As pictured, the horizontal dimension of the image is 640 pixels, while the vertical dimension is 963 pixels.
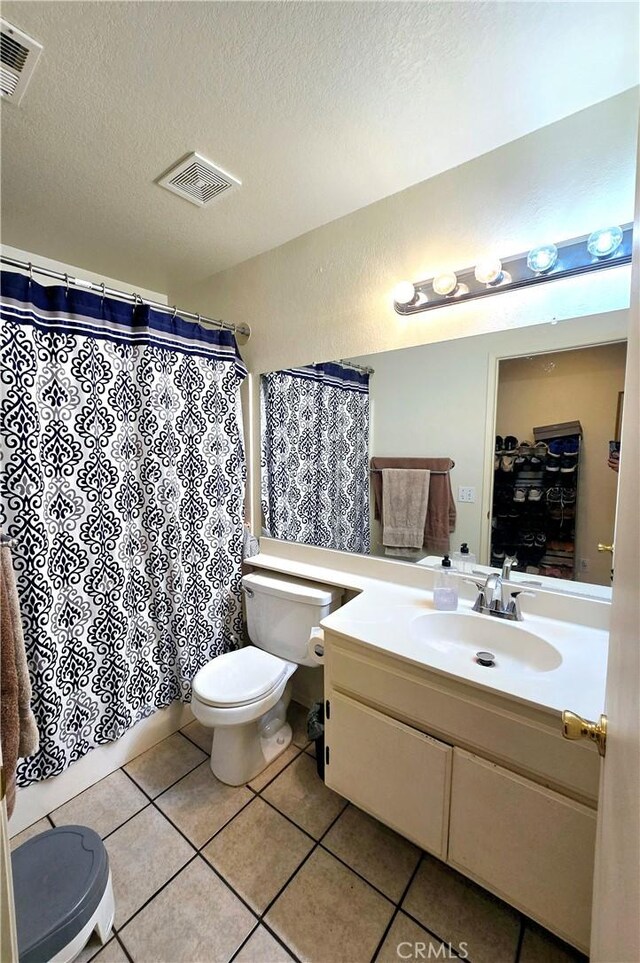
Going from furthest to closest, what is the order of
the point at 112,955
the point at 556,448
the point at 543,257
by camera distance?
the point at 556,448 → the point at 543,257 → the point at 112,955

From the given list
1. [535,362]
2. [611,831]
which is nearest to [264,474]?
[535,362]

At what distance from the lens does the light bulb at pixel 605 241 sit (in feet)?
3.37

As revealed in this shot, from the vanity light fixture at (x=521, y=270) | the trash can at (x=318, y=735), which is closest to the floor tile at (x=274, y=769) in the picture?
the trash can at (x=318, y=735)

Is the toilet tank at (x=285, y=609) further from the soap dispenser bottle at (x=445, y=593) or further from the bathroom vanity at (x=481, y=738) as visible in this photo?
the soap dispenser bottle at (x=445, y=593)

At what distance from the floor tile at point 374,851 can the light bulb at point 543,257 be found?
1975mm

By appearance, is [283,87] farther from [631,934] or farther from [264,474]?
[631,934]

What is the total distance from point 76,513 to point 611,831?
1663 mm

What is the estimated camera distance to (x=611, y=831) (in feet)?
1.76

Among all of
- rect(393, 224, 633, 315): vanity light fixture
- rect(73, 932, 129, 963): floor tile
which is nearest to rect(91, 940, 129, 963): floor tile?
rect(73, 932, 129, 963): floor tile

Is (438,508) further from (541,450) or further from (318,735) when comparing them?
(318,735)

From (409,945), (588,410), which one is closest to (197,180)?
(588,410)

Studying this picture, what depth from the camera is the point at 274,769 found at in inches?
63.2
